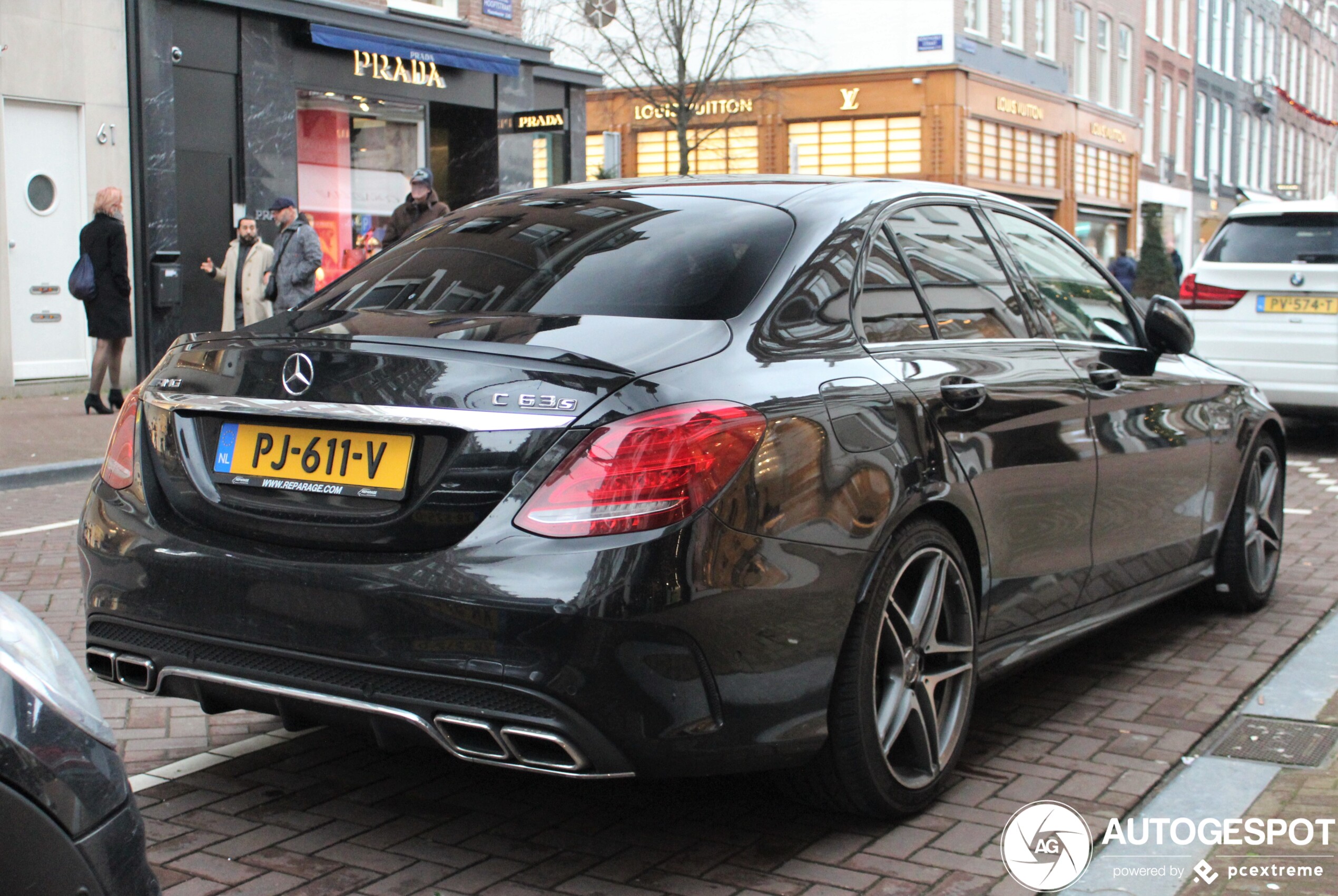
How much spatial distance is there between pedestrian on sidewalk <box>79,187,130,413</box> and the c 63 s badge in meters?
10.9

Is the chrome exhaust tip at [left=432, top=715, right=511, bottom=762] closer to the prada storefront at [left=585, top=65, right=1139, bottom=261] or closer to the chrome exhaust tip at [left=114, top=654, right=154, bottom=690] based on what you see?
the chrome exhaust tip at [left=114, top=654, right=154, bottom=690]

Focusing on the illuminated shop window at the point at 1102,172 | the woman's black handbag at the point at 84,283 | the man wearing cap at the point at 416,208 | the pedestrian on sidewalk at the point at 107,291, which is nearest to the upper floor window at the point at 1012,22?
the illuminated shop window at the point at 1102,172

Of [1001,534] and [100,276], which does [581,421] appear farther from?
[100,276]

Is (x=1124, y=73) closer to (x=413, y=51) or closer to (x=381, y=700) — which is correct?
(x=413, y=51)

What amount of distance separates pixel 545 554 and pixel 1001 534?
148cm

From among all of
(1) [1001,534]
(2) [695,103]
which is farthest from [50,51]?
(2) [695,103]

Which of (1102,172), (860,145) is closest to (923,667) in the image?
(860,145)

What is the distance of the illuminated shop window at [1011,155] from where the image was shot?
1326 inches

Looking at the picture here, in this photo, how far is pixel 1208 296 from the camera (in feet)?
36.1

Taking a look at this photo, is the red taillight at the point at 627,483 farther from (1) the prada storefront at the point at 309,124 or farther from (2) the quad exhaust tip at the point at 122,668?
(1) the prada storefront at the point at 309,124

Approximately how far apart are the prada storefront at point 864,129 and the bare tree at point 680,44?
45 centimetres

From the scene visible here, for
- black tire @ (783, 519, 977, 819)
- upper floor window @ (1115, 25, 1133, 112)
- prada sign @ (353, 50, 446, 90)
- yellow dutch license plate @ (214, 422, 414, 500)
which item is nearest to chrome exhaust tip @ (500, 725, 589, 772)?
yellow dutch license plate @ (214, 422, 414, 500)

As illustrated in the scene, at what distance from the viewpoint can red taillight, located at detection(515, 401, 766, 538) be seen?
286cm

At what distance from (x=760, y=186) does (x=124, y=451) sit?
1719 millimetres
